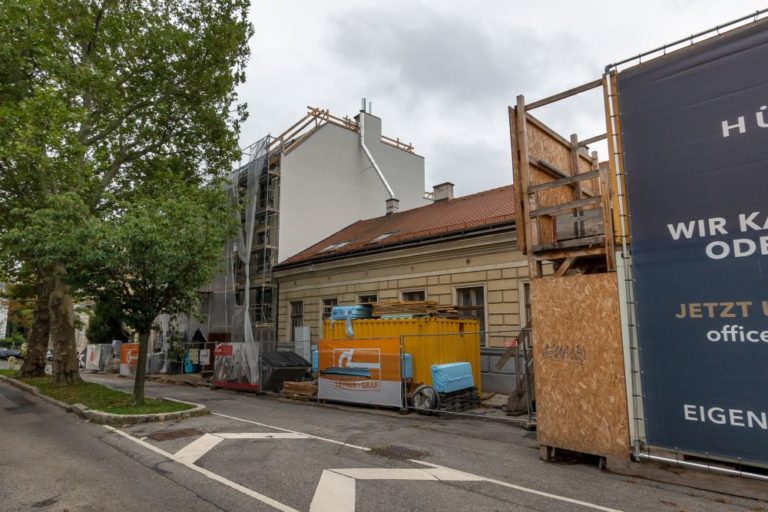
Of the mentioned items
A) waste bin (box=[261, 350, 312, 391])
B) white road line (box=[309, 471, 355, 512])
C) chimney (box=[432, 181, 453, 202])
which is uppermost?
chimney (box=[432, 181, 453, 202])

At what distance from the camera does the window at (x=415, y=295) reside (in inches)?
745

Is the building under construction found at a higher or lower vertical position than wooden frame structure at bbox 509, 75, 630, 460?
higher

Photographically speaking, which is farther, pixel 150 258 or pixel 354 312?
pixel 354 312

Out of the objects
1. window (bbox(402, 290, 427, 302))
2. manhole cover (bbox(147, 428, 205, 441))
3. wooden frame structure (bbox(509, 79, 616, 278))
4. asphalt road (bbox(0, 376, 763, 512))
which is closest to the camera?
asphalt road (bbox(0, 376, 763, 512))

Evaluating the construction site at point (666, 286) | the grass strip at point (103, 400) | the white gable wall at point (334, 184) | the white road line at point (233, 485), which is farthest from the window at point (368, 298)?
the construction site at point (666, 286)

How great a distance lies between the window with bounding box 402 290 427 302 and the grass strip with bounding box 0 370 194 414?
374 inches

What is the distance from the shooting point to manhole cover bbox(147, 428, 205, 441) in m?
9.03

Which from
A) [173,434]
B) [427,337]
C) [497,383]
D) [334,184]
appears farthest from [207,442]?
A: [334,184]

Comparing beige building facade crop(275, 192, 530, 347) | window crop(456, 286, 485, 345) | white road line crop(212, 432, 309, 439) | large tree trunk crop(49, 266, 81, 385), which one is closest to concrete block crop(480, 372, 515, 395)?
beige building facade crop(275, 192, 530, 347)

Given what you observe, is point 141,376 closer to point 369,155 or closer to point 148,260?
point 148,260

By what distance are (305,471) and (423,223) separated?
15.7 meters

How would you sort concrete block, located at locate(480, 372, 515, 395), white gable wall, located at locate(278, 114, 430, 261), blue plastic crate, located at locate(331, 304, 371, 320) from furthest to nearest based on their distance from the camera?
white gable wall, located at locate(278, 114, 430, 261)
blue plastic crate, located at locate(331, 304, 371, 320)
concrete block, located at locate(480, 372, 515, 395)

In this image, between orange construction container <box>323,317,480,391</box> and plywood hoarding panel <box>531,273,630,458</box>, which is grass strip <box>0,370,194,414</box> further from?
plywood hoarding panel <box>531,273,630,458</box>

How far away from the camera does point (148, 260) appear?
12172 millimetres
